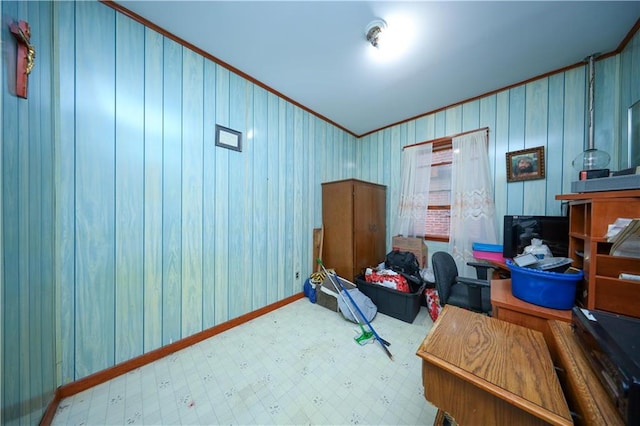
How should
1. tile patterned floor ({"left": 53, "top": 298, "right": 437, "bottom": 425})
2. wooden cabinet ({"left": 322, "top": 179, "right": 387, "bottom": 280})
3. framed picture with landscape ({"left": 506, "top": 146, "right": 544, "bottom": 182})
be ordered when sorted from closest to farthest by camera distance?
tile patterned floor ({"left": 53, "top": 298, "right": 437, "bottom": 425}), framed picture with landscape ({"left": 506, "top": 146, "right": 544, "bottom": 182}), wooden cabinet ({"left": 322, "top": 179, "right": 387, "bottom": 280})

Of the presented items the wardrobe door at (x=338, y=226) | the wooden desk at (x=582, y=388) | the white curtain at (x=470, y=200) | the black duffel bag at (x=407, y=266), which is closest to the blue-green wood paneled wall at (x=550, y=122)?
the white curtain at (x=470, y=200)

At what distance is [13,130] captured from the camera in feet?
2.86

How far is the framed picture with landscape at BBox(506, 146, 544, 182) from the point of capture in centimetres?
212

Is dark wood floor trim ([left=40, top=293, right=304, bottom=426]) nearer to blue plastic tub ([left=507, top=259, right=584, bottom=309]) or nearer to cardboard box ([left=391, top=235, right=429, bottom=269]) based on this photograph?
cardboard box ([left=391, top=235, right=429, bottom=269])

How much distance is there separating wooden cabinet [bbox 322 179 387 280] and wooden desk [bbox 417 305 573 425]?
1817 millimetres

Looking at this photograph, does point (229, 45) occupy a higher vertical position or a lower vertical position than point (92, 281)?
higher

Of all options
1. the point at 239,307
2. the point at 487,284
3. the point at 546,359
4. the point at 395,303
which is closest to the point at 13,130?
the point at 239,307

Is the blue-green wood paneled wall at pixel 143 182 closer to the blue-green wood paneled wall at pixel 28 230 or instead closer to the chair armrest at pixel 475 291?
the blue-green wood paneled wall at pixel 28 230

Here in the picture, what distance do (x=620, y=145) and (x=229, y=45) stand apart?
3508 millimetres

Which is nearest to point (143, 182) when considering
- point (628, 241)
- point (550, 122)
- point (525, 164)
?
point (628, 241)

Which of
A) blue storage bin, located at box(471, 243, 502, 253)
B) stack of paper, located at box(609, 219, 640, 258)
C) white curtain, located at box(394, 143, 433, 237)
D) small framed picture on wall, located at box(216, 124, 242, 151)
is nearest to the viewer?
stack of paper, located at box(609, 219, 640, 258)

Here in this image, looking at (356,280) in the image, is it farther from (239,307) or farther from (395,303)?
(239,307)

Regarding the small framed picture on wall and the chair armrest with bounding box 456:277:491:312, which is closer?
the chair armrest with bounding box 456:277:491:312

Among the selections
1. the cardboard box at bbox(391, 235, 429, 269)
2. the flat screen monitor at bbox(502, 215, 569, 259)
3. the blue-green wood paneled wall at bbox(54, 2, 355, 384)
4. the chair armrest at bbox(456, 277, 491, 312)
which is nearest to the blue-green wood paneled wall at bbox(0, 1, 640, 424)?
the blue-green wood paneled wall at bbox(54, 2, 355, 384)
